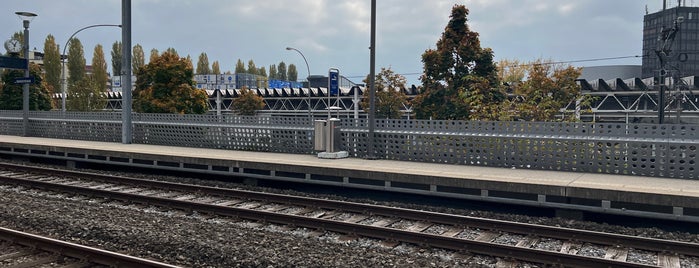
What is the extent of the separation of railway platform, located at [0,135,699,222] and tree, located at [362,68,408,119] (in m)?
26.8

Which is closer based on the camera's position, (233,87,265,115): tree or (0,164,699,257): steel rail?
(0,164,699,257): steel rail

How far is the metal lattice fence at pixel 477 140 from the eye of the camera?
38.9ft

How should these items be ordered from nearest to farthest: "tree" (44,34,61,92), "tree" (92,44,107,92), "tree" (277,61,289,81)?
"tree" (44,34,61,92) < "tree" (92,44,107,92) < "tree" (277,61,289,81)

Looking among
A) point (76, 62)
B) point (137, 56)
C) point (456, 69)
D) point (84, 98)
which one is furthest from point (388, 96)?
point (137, 56)

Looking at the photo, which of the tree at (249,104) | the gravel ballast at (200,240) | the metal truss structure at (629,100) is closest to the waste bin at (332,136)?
the gravel ballast at (200,240)

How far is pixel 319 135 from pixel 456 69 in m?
14.0

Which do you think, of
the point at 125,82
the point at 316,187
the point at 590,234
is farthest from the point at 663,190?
the point at 125,82

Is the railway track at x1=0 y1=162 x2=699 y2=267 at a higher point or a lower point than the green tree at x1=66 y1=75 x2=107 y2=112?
lower

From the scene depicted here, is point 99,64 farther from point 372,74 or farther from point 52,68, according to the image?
point 372,74

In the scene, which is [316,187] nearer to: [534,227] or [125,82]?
[534,227]

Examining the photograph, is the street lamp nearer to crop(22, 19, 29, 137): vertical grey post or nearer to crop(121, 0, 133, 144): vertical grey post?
crop(22, 19, 29, 137): vertical grey post

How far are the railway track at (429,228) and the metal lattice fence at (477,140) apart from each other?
427 cm

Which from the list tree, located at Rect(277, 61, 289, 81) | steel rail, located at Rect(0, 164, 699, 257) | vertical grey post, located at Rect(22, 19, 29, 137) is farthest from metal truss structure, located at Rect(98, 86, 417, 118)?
tree, located at Rect(277, 61, 289, 81)

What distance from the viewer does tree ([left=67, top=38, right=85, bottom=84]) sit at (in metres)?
85.8
